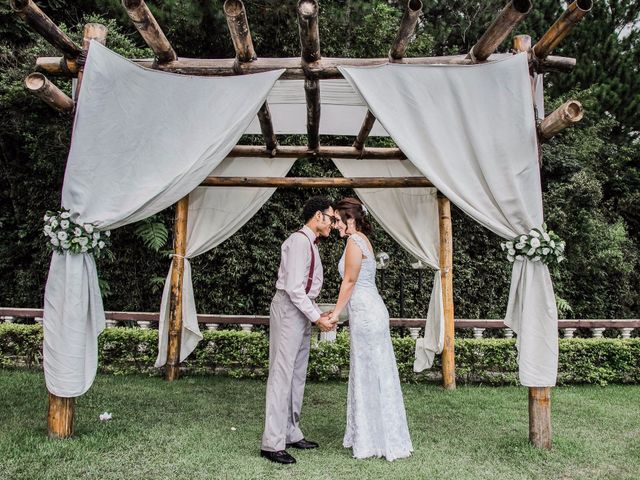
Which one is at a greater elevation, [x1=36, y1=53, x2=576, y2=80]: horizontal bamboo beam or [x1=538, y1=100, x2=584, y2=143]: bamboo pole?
[x1=36, y1=53, x2=576, y2=80]: horizontal bamboo beam

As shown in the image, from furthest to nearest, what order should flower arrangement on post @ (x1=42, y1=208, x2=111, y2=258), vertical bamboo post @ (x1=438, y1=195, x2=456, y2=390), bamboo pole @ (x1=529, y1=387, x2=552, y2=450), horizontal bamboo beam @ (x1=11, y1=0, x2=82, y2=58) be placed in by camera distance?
vertical bamboo post @ (x1=438, y1=195, x2=456, y2=390) < bamboo pole @ (x1=529, y1=387, x2=552, y2=450) < flower arrangement on post @ (x1=42, y1=208, x2=111, y2=258) < horizontal bamboo beam @ (x1=11, y1=0, x2=82, y2=58)

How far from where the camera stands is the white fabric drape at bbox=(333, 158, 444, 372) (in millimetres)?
6156

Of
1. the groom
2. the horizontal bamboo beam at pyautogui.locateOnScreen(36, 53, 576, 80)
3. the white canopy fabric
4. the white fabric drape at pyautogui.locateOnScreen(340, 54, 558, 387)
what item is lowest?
the groom

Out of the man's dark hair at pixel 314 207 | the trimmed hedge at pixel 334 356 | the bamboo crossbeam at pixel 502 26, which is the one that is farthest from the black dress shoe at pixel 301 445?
the bamboo crossbeam at pixel 502 26

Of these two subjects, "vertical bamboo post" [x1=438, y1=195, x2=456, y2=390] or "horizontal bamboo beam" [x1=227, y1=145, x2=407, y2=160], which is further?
"vertical bamboo post" [x1=438, y1=195, x2=456, y2=390]

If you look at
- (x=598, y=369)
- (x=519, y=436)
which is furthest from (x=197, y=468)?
(x=598, y=369)

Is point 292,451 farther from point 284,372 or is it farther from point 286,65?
point 286,65

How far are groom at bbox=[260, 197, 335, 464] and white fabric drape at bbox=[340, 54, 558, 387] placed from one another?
31.7 inches

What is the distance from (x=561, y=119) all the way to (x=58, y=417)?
382 centimetres

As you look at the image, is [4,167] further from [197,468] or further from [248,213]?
[197,468]

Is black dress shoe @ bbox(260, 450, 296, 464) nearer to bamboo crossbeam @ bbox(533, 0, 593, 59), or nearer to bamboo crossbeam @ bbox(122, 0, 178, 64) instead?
bamboo crossbeam @ bbox(122, 0, 178, 64)

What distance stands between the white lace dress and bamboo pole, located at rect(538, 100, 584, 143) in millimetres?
1472

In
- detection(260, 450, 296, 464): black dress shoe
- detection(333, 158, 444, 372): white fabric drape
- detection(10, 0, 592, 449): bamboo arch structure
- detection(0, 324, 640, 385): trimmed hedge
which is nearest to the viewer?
detection(10, 0, 592, 449): bamboo arch structure

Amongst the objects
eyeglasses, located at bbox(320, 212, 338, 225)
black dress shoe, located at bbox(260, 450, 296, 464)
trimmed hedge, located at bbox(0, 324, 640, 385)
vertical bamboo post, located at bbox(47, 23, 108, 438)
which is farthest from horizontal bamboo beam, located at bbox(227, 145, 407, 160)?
black dress shoe, located at bbox(260, 450, 296, 464)
